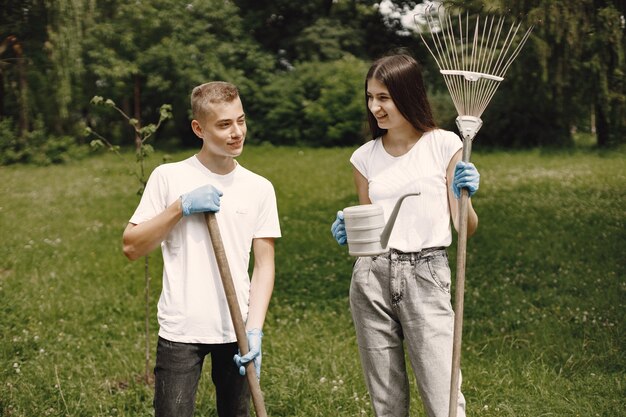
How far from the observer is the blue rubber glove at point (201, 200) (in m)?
2.32

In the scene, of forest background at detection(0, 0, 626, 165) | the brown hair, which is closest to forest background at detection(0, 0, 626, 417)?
the brown hair

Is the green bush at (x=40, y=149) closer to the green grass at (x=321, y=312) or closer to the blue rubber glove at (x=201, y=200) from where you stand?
the green grass at (x=321, y=312)

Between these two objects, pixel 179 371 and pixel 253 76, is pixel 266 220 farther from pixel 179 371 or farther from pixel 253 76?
pixel 253 76

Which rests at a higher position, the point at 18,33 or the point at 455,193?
the point at 18,33

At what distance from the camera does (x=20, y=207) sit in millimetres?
10695

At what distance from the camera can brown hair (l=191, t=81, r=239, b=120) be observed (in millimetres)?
2443

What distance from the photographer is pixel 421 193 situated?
256 cm

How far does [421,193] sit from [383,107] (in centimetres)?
33

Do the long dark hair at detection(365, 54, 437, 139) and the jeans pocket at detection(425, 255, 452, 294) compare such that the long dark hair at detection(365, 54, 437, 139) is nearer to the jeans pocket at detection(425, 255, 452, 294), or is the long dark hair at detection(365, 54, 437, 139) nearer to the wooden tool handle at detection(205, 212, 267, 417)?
the jeans pocket at detection(425, 255, 452, 294)

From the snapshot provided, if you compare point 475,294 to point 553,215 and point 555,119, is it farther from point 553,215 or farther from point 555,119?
point 555,119

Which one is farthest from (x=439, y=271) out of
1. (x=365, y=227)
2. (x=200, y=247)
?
(x=200, y=247)

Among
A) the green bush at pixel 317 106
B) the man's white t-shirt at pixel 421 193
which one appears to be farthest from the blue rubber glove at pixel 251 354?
the green bush at pixel 317 106

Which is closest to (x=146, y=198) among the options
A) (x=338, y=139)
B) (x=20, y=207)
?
(x=20, y=207)

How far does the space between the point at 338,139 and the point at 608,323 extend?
14930 mm
